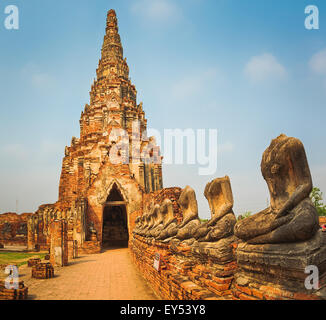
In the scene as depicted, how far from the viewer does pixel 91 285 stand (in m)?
8.34

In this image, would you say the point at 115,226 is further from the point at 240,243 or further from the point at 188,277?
the point at 240,243

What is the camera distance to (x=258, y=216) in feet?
10.4

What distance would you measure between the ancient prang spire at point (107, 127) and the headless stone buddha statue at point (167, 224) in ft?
56.1

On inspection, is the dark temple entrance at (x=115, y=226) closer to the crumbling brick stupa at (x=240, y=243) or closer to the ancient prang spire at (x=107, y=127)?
the ancient prang spire at (x=107, y=127)

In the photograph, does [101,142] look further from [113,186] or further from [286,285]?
[286,285]

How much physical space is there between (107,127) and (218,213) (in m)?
28.4

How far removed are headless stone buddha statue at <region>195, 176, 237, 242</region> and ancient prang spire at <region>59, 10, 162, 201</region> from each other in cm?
2041

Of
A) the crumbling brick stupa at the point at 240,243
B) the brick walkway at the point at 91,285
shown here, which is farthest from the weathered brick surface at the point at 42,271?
the brick walkway at the point at 91,285

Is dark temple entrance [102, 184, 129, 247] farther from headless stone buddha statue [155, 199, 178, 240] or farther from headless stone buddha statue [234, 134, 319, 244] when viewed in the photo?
headless stone buddha statue [234, 134, 319, 244]

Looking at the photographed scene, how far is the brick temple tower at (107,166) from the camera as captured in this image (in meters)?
19.5

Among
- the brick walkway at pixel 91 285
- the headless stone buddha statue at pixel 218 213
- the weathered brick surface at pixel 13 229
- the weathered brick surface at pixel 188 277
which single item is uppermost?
the headless stone buddha statue at pixel 218 213

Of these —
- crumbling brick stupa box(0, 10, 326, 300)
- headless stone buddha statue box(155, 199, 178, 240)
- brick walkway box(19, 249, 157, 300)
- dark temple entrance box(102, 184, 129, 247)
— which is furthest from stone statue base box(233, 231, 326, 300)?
dark temple entrance box(102, 184, 129, 247)
